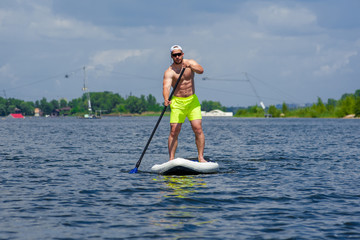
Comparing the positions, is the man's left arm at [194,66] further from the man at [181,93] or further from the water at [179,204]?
the water at [179,204]

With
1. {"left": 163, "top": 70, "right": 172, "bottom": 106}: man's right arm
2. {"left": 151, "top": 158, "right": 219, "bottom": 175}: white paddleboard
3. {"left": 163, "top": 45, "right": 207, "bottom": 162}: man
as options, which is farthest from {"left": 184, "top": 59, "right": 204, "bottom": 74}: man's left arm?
{"left": 151, "top": 158, "right": 219, "bottom": 175}: white paddleboard

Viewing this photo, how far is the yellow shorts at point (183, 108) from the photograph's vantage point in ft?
43.8

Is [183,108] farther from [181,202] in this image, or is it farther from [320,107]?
[320,107]

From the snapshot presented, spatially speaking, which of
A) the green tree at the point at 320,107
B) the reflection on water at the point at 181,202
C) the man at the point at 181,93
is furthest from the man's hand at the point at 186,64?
the green tree at the point at 320,107

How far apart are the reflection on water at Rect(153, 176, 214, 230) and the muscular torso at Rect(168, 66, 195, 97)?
222 cm

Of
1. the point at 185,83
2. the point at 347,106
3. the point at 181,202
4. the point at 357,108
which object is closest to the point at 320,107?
the point at 347,106

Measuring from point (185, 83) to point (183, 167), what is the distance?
220 centimetres

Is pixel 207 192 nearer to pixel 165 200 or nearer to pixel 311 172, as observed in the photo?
pixel 165 200

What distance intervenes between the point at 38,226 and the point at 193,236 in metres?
2.39

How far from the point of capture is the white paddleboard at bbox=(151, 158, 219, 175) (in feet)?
42.4

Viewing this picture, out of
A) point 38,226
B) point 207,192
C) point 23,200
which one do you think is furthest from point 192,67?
point 38,226

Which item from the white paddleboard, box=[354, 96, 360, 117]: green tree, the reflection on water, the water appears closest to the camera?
the water

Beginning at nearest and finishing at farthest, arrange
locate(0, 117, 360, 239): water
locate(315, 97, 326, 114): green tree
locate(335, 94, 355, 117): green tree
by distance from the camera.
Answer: locate(0, 117, 360, 239): water
locate(335, 94, 355, 117): green tree
locate(315, 97, 326, 114): green tree

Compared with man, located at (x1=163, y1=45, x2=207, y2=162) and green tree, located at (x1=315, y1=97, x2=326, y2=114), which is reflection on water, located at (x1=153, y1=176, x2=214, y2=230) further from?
green tree, located at (x1=315, y1=97, x2=326, y2=114)
